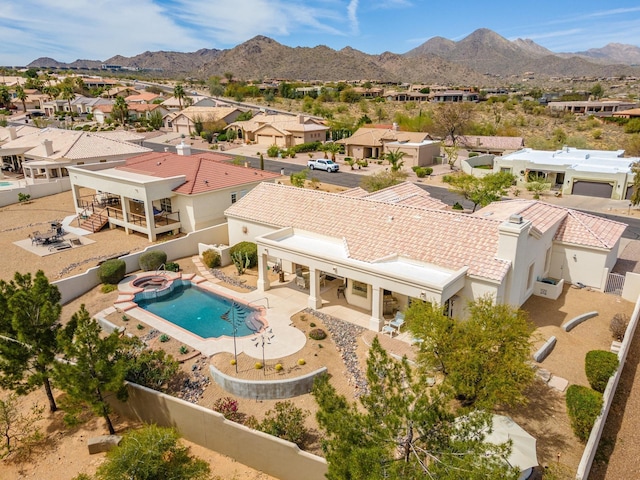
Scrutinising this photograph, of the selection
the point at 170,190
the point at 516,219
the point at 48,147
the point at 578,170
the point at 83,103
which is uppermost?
the point at 83,103

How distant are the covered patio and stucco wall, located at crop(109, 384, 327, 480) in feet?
30.0

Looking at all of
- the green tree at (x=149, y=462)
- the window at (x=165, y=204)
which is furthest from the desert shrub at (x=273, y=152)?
the green tree at (x=149, y=462)

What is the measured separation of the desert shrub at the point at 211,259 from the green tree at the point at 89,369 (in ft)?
50.9

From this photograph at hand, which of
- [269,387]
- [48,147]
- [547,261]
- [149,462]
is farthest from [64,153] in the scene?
[547,261]

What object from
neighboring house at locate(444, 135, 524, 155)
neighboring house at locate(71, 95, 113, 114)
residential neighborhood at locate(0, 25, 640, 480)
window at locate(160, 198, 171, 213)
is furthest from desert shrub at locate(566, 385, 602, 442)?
neighboring house at locate(71, 95, 113, 114)

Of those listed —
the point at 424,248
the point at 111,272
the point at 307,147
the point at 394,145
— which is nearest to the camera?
the point at 424,248

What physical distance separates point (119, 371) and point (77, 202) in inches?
1200

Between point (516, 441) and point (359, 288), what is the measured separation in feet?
43.4

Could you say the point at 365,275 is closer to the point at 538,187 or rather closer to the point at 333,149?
the point at 538,187

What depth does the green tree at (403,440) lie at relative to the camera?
9320mm

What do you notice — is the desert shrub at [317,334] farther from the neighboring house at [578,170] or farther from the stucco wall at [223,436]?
the neighboring house at [578,170]

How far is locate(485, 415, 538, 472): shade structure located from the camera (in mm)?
12586

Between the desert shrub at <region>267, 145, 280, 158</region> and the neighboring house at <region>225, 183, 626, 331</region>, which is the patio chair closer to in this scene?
the neighboring house at <region>225, 183, 626, 331</region>

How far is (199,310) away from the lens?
25.9 metres
